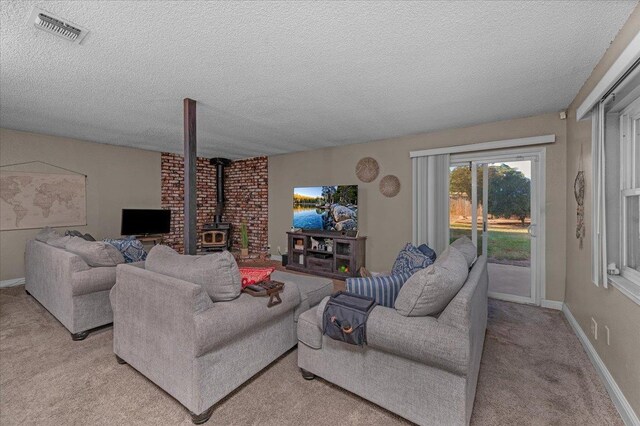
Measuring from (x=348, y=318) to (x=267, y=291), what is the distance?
2.07 ft

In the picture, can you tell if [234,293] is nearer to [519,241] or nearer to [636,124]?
[636,124]

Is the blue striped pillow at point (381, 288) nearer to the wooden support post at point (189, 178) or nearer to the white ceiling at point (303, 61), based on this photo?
the white ceiling at point (303, 61)

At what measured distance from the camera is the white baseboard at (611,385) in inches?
63.8

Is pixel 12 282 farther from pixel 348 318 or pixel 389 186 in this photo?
pixel 389 186

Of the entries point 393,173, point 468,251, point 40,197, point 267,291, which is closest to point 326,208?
point 393,173

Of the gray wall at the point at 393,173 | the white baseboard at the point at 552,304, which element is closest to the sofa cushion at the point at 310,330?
the gray wall at the point at 393,173

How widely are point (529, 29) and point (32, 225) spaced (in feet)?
21.0

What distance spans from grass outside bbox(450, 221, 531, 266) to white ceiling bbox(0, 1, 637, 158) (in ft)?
4.69

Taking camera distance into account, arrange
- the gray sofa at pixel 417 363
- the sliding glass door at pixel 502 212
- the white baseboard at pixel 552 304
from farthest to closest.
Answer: the sliding glass door at pixel 502 212
the white baseboard at pixel 552 304
the gray sofa at pixel 417 363

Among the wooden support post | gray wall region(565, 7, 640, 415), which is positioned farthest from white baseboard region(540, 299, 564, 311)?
the wooden support post

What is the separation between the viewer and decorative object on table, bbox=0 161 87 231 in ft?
13.6

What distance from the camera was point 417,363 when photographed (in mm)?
1540

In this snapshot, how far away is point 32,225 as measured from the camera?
14.3 feet

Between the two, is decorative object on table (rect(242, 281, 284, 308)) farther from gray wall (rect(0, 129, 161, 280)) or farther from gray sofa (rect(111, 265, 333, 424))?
gray wall (rect(0, 129, 161, 280))
